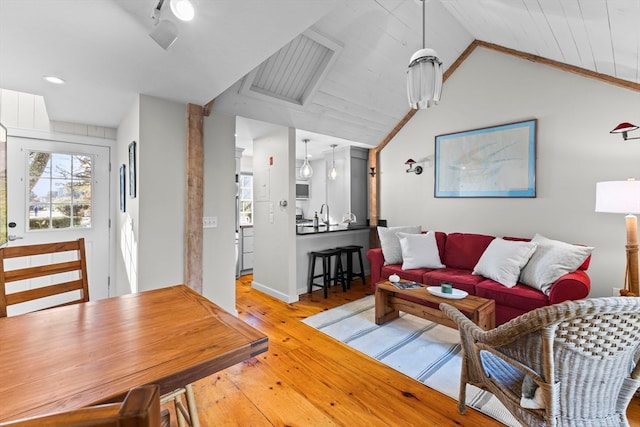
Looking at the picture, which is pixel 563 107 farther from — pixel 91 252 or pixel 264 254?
pixel 91 252

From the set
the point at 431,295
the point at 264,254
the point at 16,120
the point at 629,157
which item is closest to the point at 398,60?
the point at 629,157

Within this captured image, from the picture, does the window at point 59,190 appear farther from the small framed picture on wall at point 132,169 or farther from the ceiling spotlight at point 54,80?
the ceiling spotlight at point 54,80

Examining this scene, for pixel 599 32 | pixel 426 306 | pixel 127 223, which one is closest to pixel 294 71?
pixel 127 223

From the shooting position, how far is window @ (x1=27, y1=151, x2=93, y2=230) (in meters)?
3.04

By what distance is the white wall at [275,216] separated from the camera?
3723 mm

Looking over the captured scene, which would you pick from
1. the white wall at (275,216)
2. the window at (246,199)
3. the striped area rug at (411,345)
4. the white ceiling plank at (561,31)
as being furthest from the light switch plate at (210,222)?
the white ceiling plank at (561,31)

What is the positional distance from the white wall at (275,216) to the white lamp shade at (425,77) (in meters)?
2.03

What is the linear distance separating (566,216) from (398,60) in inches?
102

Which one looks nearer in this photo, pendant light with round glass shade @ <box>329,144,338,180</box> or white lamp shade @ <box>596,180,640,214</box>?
white lamp shade @ <box>596,180,640,214</box>

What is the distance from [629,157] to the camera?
2.71 m

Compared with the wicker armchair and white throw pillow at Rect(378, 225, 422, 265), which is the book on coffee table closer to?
white throw pillow at Rect(378, 225, 422, 265)

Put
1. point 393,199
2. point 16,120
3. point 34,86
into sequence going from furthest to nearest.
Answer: point 393,199 → point 16,120 → point 34,86

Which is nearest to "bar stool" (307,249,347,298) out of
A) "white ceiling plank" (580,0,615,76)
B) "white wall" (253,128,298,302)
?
"white wall" (253,128,298,302)

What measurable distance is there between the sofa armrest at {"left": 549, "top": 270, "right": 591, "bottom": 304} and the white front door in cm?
465
